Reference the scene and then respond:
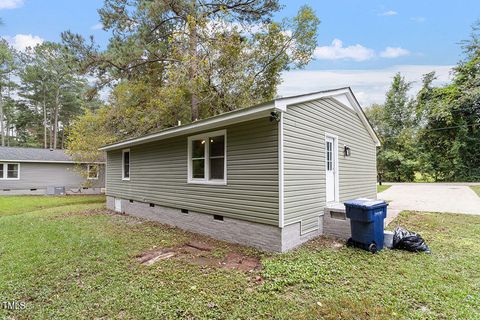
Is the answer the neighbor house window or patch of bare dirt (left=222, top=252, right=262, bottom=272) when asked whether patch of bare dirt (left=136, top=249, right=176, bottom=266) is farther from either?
the neighbor house window

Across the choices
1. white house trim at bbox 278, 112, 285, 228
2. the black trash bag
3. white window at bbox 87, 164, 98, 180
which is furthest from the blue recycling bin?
white window at bbox 87, 164, 98, 180

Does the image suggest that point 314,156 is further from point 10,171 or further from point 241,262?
point 10,171

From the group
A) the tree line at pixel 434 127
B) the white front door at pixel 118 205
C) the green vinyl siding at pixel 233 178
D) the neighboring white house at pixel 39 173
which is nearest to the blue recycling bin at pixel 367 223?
the green vinyl siding at pixel 233 178

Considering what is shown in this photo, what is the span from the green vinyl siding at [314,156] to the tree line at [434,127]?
17157 mm

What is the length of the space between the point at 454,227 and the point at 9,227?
11.7m

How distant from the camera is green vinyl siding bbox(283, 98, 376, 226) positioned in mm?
4816

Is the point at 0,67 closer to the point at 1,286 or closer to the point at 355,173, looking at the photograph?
the point at 1,286

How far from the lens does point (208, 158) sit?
6.03 meters

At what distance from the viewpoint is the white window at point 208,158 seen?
225 inches

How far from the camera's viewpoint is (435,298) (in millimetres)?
2990

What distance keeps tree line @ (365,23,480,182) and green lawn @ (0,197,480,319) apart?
20.0m

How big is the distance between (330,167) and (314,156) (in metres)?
1.07

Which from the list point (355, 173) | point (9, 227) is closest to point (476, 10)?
point (355, 173)

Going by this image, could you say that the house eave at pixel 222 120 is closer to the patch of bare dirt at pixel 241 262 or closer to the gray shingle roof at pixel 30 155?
the patch of bare dirt at pixel 241 262
